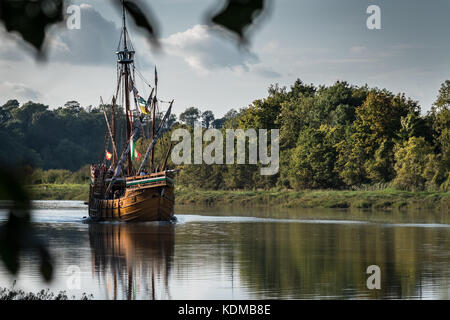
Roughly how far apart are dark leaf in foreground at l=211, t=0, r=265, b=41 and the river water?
22.7 ft

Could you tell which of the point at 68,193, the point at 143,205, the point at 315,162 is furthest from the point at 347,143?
the point at 68,193

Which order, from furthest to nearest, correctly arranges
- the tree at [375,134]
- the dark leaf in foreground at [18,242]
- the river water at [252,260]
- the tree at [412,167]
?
the tree at [375,134] → the tree at [412,167] → the river water at [252,260] → the dark leaf in foreground at [18,242]

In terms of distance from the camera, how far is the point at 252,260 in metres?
26.5

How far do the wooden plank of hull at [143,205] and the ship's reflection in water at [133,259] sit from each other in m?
3.90

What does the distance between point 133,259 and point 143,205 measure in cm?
2222

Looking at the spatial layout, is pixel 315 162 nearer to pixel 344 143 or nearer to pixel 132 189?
pixel 344 143

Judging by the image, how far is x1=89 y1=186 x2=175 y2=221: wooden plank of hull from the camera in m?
48.4

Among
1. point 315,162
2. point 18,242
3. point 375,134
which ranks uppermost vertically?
point 375,134

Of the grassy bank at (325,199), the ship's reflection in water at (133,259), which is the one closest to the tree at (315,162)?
the grassy bank at (325,199)

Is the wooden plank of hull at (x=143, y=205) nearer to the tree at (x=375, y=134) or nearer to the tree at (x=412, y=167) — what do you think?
the tree at (x=412, y=167)

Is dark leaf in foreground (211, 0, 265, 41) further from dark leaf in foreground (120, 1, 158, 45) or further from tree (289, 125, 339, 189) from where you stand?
tree (289, 125, 339, 189)

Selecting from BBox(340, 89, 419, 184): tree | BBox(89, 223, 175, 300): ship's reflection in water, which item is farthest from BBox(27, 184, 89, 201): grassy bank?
BBox(89, 223, 175, 300): ship's reflection in water

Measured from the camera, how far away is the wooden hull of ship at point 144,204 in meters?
48.4

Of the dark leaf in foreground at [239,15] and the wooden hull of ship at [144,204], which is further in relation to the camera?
the wooden hull of ship at [144,204]
